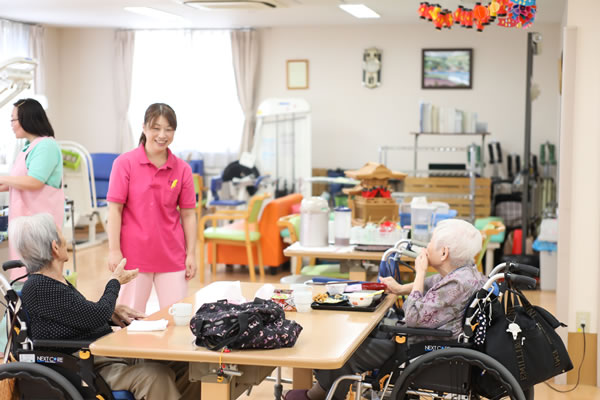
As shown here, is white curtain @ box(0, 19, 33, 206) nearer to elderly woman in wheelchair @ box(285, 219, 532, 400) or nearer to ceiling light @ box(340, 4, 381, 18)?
ceiling light @ box(340, 4, 381, 18)

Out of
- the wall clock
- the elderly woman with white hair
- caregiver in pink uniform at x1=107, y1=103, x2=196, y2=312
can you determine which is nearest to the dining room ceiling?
the wall clock

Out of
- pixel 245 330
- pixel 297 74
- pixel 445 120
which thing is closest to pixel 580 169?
pixel 245 330

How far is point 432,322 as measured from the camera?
3211mm

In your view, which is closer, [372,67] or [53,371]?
[53,371]

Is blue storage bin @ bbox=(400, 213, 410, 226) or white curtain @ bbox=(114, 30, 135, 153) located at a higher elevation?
white curtain @ bbox=(114, 30, 135, 153)

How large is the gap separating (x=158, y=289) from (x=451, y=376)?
1504mm

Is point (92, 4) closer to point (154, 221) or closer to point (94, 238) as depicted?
point (94, 238)

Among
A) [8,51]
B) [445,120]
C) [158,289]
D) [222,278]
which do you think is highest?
[8,51]

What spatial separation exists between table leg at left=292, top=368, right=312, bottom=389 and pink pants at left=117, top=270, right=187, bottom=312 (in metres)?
0.66

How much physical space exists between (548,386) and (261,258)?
375 centimetres

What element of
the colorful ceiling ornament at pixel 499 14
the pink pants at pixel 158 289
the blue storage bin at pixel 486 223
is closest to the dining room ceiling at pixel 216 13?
the colorful ceiling ornament at pixel 499 14

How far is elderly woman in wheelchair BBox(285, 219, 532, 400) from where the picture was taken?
10.1 ft

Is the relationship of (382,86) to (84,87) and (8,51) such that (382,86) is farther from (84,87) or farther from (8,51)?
(8,51)

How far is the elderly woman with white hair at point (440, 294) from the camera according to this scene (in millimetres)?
3209
